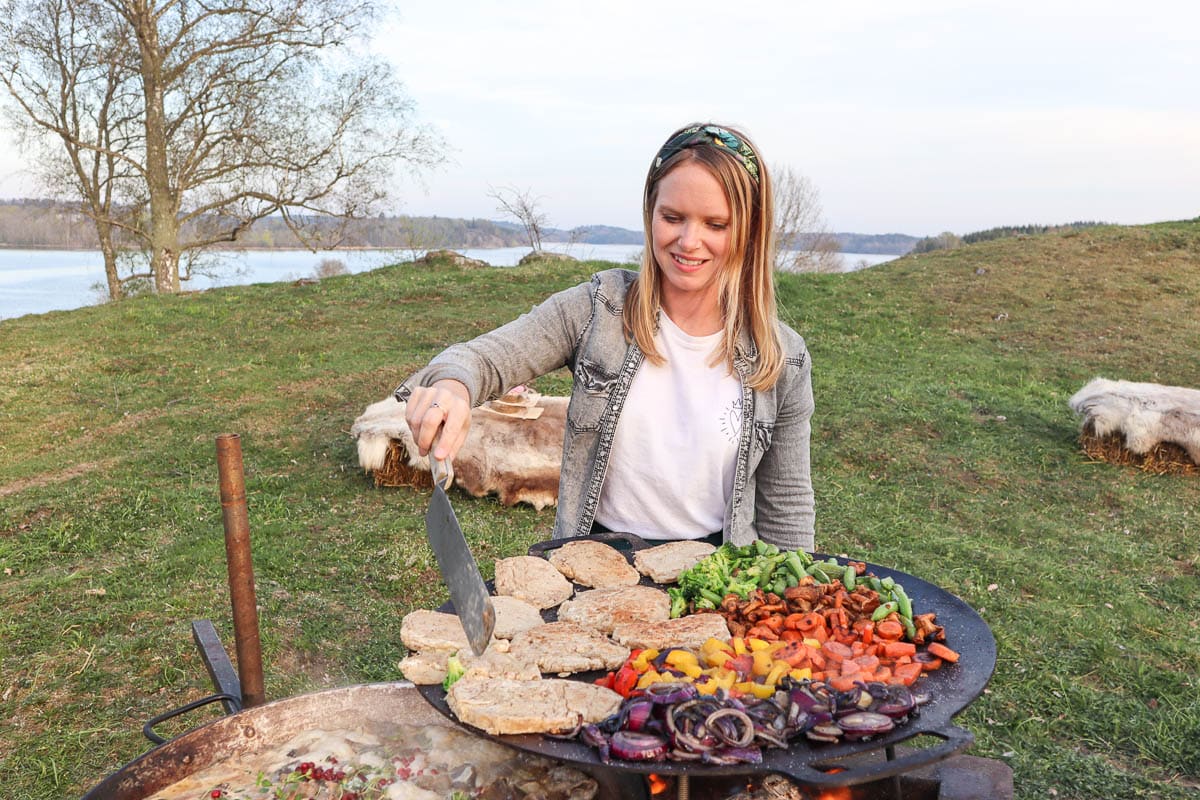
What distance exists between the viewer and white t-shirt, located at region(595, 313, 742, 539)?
2.64m

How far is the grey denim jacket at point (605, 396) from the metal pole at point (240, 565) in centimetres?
80

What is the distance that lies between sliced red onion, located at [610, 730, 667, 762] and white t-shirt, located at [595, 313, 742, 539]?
3.97 feet

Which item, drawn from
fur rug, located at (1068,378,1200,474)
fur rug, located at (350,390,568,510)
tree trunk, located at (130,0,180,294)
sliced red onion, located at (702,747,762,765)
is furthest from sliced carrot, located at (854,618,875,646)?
tree trunk, located at (130,0,180,294)

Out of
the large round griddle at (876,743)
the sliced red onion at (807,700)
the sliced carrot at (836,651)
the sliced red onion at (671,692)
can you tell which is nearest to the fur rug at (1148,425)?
the large round griddle at (876,743)

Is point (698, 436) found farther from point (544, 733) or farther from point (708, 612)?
point (544, 733)

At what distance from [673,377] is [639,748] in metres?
1.38

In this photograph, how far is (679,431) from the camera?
2660 mm

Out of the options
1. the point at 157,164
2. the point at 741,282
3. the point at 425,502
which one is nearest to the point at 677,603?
the point at 741,282

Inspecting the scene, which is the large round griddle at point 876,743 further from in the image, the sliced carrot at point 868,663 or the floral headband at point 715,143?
the floral headband at point 715,143

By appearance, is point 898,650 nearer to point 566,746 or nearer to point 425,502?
point 566,746

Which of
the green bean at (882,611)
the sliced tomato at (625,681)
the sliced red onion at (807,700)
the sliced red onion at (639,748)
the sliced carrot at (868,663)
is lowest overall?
the sliced tomato at (625,681)

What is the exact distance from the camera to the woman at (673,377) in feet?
8.23

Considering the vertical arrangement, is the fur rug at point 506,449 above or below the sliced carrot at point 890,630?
below

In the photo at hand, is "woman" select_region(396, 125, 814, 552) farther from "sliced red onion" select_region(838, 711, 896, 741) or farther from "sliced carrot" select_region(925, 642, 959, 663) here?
"sliced red onion" select_region(838, 711, 896, 741)
